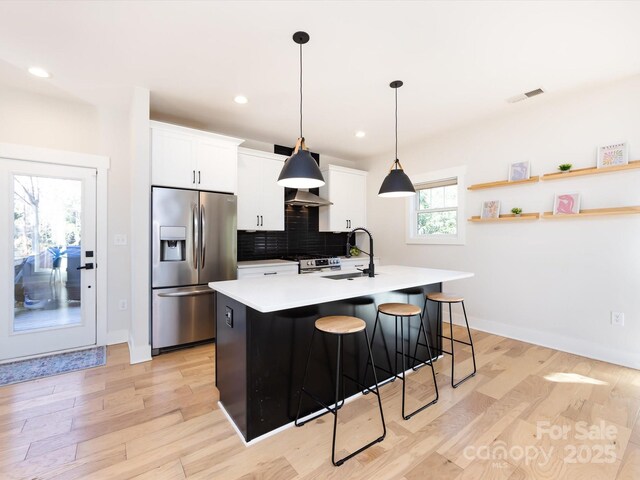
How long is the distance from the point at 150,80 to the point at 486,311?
4.57 metres

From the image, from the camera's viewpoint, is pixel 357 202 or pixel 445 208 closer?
pixel 445 208

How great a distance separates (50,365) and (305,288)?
276cm

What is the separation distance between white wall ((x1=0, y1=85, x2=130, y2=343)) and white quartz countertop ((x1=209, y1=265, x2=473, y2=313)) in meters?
2.06

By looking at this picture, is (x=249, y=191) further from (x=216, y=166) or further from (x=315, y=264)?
(x=315, y=264)

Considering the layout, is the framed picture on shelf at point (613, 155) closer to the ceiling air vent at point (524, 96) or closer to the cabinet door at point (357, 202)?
the ceiling air vent at point (524, 96)

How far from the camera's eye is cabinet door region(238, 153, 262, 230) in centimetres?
407

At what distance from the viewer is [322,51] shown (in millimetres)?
2391

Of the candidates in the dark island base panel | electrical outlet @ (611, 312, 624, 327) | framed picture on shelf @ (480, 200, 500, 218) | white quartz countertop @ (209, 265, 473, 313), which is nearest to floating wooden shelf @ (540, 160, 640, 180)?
framed picture on shelf @ (480, 200, 500, 218)

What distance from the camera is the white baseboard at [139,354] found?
2.94 m

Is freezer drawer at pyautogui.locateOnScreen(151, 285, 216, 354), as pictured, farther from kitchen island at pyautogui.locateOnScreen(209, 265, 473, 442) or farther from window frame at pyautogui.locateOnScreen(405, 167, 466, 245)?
window frame at pyautogui.locateOnScreen(405, 167, 466, 245)

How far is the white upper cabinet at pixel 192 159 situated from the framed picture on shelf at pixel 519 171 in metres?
3.30

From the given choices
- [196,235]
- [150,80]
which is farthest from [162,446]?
[150,80]

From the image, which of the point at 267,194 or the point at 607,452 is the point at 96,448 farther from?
the point at 267,194

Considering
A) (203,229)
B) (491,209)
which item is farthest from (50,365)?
(491,209)
